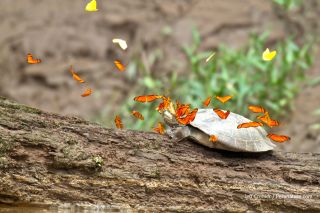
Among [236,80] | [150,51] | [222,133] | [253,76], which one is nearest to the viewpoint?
[222,133]

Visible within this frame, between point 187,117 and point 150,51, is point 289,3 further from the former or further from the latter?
point 187,117

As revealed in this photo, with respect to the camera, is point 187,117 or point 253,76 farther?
point 253,76

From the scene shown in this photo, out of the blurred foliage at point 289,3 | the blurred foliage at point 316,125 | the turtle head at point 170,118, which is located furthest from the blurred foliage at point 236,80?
the turtle head at point 170,118

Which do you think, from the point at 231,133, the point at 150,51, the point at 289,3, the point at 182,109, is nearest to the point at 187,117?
the point at 182,109

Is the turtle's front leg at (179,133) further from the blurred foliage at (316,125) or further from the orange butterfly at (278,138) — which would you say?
the blurred foliage at (316,125)

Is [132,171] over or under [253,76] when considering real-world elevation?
under

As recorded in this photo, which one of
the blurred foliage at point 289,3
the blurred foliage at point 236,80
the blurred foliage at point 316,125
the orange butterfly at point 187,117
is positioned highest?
the blurred foliage at point 289,3

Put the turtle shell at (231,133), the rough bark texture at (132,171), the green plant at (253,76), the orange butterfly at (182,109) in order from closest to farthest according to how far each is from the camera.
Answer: the rough bark texture at (132,171)
the turtle shell at (231,133)
the orange butterfly at (182,109)
the green plant at (253,76)

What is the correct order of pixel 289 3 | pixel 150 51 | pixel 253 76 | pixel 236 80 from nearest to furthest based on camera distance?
1. pixel 236 80
2. pixel 253 76
3. pixel 289 3
4. pixel 150 51
